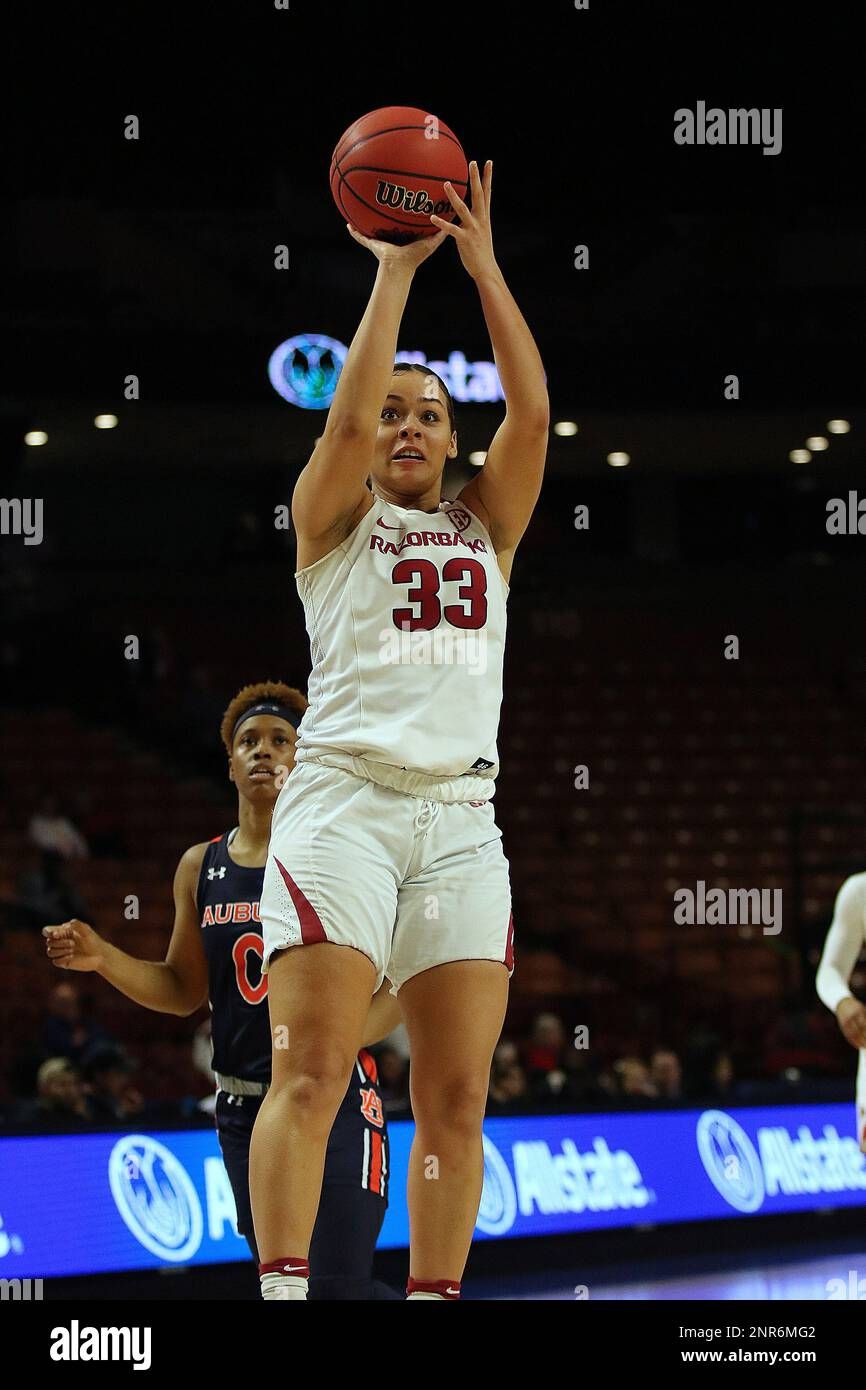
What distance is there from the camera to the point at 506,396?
372 cm

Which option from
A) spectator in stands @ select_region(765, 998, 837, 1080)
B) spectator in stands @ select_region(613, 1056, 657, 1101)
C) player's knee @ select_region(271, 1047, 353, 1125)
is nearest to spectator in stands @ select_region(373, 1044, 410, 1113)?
spectator in stands @ select_region(613, 1056, 657, 1101)

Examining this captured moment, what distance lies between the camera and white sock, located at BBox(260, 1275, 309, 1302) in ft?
10.4

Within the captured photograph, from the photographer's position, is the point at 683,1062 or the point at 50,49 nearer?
the point at 683,1062

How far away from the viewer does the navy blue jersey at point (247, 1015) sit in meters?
4.36

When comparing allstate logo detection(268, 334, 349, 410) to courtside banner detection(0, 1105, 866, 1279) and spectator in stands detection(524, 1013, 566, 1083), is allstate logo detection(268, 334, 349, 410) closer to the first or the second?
spectator in stands detection(524, 1013, 566, 1083)

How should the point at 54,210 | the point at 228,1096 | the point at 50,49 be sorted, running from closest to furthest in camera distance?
the point at 228,1096 < the point at 50,49 < the point at 54,210

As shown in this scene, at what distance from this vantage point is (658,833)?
47.7 feet

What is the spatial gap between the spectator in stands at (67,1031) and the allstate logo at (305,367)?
6047mm

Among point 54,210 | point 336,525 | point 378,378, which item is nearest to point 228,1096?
point 336,525

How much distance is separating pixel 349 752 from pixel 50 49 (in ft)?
34.5

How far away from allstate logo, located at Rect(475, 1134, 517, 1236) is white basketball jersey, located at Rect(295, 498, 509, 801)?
5009mm

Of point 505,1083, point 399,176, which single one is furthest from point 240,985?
point 505,1083

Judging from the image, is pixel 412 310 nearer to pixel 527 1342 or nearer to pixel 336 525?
pixel 336 525

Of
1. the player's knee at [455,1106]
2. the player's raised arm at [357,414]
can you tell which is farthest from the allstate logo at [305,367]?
the player's knee at [455,1106]
